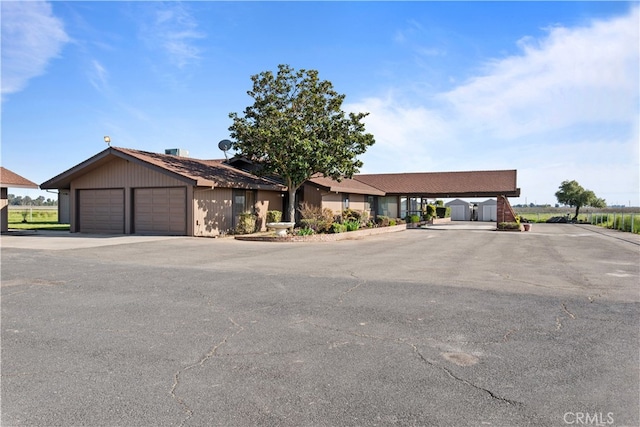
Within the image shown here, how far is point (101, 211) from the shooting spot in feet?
74.6

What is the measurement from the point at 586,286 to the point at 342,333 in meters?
5.94

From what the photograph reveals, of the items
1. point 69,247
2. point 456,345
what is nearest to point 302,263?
point 456,345

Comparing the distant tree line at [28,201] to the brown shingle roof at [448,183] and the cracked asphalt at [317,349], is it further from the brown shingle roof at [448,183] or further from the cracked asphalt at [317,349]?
the cracked asphalt at [317,349]

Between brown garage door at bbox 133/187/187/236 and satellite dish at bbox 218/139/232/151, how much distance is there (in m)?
8.07

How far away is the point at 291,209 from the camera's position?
23078 mm

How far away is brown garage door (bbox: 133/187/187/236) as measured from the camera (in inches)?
799

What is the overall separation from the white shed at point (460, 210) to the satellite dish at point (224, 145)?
36395 millimetres

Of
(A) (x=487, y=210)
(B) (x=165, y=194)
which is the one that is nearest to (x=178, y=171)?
(B) (x=165, y=194)

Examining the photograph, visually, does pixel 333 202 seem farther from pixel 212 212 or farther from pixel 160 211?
pixel 160 211

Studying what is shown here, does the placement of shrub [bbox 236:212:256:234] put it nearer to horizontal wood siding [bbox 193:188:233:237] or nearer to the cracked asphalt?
horizontal wood siding [bbox 193:188:233:237]

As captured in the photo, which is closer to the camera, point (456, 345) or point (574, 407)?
point (574, 407)

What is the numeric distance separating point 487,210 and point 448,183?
21.3 metres

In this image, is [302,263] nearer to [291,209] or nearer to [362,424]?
[362,424]

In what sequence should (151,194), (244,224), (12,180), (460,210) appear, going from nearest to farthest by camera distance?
(151,194), (244,224), (12,180), (460,210)
